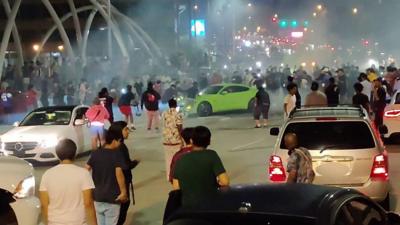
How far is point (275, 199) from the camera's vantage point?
13.7ft

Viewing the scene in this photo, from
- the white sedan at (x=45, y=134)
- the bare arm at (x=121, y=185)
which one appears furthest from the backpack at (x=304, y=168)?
the white sedan at (x=45, y=134)

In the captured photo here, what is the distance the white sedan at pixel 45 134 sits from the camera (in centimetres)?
1544

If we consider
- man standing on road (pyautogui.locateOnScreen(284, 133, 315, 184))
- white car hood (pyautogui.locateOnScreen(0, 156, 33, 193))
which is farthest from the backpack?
white car hood (pyautogui.locateOnScreen(0, 156, 33, 193))

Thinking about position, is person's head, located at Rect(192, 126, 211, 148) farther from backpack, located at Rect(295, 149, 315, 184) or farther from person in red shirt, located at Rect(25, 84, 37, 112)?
person in red shirt, located at Rect(25, 84, 37, 112)

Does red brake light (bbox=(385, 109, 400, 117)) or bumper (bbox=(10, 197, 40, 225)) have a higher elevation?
red brake light (bbox=(385, 109, 400, 117))

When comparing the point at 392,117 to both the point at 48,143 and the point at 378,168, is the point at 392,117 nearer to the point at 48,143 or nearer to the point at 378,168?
the point at 48,143

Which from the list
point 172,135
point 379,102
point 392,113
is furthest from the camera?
point 379,102

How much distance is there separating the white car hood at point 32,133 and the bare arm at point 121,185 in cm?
901

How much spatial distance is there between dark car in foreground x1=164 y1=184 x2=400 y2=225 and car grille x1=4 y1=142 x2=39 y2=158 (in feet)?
37.6

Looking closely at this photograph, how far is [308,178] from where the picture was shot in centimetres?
735

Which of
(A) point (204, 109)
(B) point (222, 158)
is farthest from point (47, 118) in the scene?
(A) point (204, 109)

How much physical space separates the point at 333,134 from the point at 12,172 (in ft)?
13.3

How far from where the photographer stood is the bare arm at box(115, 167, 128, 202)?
6.93 meters

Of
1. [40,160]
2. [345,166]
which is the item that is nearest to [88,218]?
[345,166]
